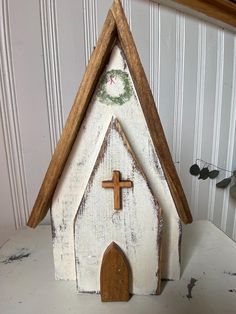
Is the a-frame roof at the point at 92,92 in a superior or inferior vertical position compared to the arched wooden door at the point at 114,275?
superior

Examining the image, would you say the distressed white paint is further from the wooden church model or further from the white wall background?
the white wall background

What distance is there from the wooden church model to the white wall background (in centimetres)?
36

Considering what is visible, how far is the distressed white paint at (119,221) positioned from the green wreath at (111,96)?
0.03m

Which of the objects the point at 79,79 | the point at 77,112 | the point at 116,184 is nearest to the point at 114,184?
the point at 116,184

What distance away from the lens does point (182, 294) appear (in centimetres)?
46

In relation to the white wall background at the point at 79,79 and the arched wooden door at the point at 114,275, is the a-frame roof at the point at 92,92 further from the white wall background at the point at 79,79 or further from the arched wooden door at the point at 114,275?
the white wall background at the point at 79,79

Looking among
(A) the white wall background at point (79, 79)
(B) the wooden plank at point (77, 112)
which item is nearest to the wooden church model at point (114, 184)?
(B) the wooden plank at point (77, 112)

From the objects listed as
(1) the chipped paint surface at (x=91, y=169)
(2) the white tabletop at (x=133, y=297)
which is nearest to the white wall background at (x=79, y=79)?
(2) the white tabletop at (x=133, y=297)

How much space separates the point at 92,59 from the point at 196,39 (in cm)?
50

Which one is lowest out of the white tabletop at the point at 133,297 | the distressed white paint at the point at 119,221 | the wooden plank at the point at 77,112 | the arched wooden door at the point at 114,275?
the white tabletop at the point at 133,297

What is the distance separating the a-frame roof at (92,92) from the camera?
1.20 feet

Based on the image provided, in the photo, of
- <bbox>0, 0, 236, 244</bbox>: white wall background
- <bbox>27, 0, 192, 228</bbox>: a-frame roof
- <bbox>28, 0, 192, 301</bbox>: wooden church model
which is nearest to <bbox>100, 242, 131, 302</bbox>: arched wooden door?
<bbox>28, 0, 192, 301</bbox>: wooden church model

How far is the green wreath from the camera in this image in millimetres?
398

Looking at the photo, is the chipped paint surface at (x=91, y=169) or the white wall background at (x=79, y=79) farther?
the white wall background at (x=79, y=79)
